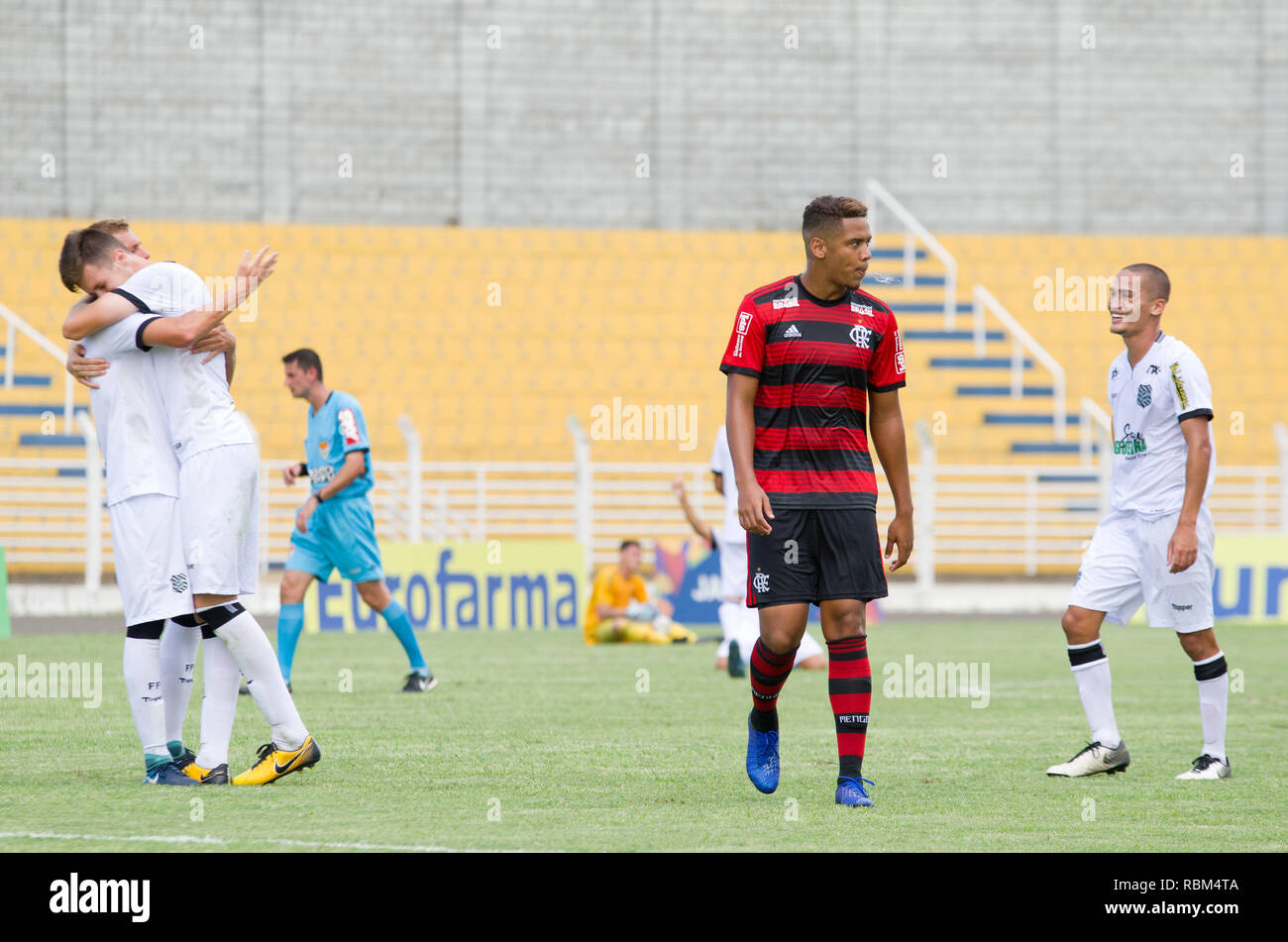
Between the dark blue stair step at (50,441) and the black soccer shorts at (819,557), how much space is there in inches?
712

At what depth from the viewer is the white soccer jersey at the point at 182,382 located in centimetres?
654

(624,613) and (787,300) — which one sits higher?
(787,300)

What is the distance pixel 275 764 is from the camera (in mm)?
6547

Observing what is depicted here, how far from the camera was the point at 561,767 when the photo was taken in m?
7.18

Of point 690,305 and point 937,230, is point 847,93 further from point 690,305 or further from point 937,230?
point 690,305

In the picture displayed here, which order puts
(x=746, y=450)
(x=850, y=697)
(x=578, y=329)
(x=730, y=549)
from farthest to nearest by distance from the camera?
(x=578, y=329) < (x=730, y=549) < (x=850, y=697) < (x=746, y=450)

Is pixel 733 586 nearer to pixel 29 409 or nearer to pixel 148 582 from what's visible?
pixel 148 582

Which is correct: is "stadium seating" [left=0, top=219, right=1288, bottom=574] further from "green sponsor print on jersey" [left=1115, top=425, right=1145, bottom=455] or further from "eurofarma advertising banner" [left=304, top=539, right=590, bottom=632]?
"green sponsor print on jersey" [left=1115, top=425, right=1145, bottom=455]

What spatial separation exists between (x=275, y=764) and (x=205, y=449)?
1249mm

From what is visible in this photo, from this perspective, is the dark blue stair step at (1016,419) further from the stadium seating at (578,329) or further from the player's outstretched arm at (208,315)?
the player's outstretched arm at (208,315)

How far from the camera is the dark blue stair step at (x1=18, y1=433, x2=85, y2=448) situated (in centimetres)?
2242
